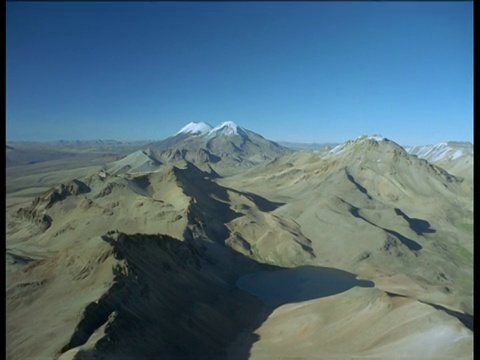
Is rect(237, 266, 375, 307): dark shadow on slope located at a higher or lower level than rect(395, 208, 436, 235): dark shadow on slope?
lower

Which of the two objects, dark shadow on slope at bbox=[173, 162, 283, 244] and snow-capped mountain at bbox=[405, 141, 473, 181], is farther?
→ snow-capped mountain at bbox=[405, 141, 473, 181]

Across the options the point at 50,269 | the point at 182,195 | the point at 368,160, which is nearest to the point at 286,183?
the point at 368,160

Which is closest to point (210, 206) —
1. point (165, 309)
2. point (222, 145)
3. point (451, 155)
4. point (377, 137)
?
point (165, 309)

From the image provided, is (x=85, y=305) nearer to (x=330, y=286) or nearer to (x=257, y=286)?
(x=257, y=286)

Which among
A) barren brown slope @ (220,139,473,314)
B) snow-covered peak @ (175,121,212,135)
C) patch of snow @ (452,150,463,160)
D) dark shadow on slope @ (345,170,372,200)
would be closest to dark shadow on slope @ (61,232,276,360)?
barren brown slope @ (220,139,473,314)

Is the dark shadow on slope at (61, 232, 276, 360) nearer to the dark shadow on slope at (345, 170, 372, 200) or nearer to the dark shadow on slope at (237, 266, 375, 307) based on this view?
the dark shadow on slope at (237, 266, 375, 307)
